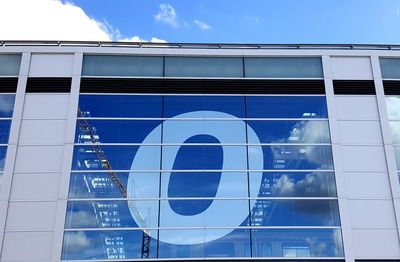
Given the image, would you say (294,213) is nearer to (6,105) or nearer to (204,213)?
(204,213)

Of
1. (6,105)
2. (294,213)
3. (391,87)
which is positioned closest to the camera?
(294,213)

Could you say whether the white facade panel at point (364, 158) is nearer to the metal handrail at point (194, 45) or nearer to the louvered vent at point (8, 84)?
the metal handrail at point (194, 45)

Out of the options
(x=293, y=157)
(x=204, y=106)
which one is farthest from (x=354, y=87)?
(x=204, y=106)

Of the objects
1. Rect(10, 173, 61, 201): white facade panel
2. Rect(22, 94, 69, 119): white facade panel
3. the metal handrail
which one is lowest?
Rect(10, 173, 61, 201): white facade panel

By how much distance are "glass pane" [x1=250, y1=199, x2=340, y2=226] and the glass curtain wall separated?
4 centimetres

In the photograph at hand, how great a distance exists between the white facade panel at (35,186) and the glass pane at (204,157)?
189 inches

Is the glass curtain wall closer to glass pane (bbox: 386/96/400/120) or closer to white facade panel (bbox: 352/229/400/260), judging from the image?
white facade panel (bbox: 352/229/400/260)

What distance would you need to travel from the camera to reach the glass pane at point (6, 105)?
921 inches

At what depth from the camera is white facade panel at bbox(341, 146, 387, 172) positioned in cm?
2278

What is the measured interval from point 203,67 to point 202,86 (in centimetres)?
105

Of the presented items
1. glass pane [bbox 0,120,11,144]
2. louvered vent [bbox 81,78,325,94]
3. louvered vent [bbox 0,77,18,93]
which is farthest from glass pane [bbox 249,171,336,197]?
louvered vent [bbox 0,77,18,93]

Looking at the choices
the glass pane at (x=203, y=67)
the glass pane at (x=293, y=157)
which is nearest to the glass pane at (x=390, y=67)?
the glass pane at (x=293, y=157)

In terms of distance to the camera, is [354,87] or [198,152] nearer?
[198,152]

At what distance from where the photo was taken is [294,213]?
866 inches
